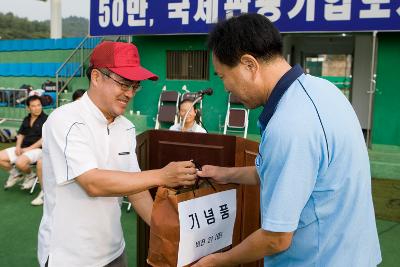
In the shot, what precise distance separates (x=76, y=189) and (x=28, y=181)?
15.9 feet

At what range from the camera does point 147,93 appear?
9820 mm

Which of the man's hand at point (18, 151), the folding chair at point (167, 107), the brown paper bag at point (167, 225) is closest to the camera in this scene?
the brown paper bag at point (167, 225)

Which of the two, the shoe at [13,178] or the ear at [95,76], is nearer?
the ear at [95,76]

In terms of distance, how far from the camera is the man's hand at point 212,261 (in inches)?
60.8

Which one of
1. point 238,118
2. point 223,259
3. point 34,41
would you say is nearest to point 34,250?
point 223,259

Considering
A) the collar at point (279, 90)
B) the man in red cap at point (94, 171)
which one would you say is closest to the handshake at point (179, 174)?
the man in red cap at point (94, 171)

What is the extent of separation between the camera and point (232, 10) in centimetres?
679

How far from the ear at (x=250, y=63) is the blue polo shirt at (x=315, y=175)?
0.30 feet

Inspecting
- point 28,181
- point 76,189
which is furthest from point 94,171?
point 28,181

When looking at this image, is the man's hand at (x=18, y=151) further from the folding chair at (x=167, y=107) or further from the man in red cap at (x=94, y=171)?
the man in red cap at (x=94, y=171)

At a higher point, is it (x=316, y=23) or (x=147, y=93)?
(x=316, y=23)

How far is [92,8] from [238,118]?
14.0 feet

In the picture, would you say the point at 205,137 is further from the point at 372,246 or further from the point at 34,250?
the point at 34,250

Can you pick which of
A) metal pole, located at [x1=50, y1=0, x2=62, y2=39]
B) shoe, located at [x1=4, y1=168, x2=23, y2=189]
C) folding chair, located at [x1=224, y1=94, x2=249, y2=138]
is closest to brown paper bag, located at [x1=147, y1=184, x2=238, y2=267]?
shoe, located at [x1=4, y1=168, x2=23, y2=189]
